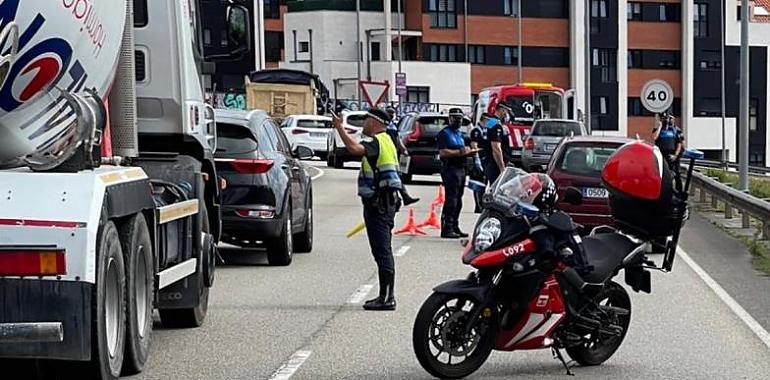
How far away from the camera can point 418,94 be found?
81125mm

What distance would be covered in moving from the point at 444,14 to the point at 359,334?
73798mm

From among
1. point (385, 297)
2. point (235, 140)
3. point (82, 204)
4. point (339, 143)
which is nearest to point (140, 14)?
point (385, 297)

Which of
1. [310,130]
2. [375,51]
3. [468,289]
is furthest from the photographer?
[375,51]

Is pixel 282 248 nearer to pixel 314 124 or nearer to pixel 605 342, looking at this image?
pixel 605 342

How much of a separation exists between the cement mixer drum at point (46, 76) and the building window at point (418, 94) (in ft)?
238

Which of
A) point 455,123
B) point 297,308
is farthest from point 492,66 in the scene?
point 297,308

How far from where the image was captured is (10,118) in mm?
7188

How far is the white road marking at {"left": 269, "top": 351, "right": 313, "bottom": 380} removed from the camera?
8742 mm

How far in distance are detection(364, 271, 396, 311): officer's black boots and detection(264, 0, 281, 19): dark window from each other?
7847 cm

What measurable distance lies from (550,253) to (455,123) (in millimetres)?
10601

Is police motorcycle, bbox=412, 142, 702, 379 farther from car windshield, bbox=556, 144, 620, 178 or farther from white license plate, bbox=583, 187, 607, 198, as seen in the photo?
car windshield, bbox=556, 144, 620, 178

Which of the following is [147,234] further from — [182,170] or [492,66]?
[492,66]

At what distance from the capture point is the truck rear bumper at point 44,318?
270 inches

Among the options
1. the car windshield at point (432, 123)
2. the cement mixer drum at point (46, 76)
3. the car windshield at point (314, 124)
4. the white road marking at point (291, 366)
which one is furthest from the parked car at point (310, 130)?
the cement mixer drum at point (46, 76)
